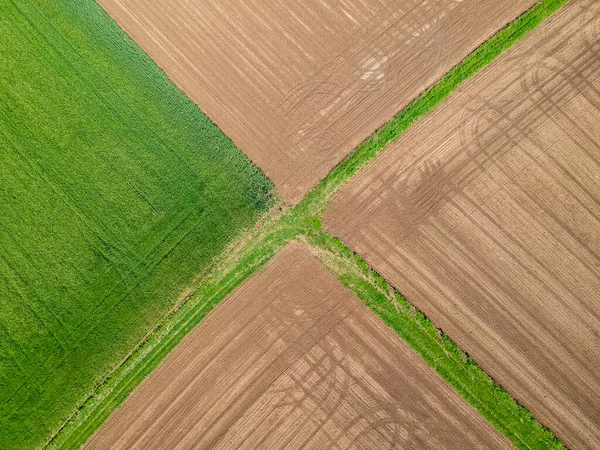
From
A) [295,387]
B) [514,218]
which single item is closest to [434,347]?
[295,387]

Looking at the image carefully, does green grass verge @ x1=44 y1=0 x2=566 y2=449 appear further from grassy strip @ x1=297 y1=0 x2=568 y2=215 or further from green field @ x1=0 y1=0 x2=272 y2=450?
green field @ x1=0 y1=0 x2=272 y2=450

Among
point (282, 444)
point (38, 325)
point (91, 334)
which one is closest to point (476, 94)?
point (282, 444)

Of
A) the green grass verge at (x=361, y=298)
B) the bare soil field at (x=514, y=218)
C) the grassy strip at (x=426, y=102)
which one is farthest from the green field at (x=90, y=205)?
the bare soil field at (x=514, y=218)

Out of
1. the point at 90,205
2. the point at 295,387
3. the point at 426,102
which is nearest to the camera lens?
the point at 295,387

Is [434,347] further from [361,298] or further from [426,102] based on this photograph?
[426,102]

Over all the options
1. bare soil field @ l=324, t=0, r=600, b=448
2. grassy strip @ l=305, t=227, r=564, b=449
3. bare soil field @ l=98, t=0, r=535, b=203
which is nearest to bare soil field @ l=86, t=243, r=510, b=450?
grassy strip @ l=305, t=227, r=564, b=449

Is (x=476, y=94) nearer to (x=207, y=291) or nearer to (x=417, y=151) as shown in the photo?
(x=417, y=151)
